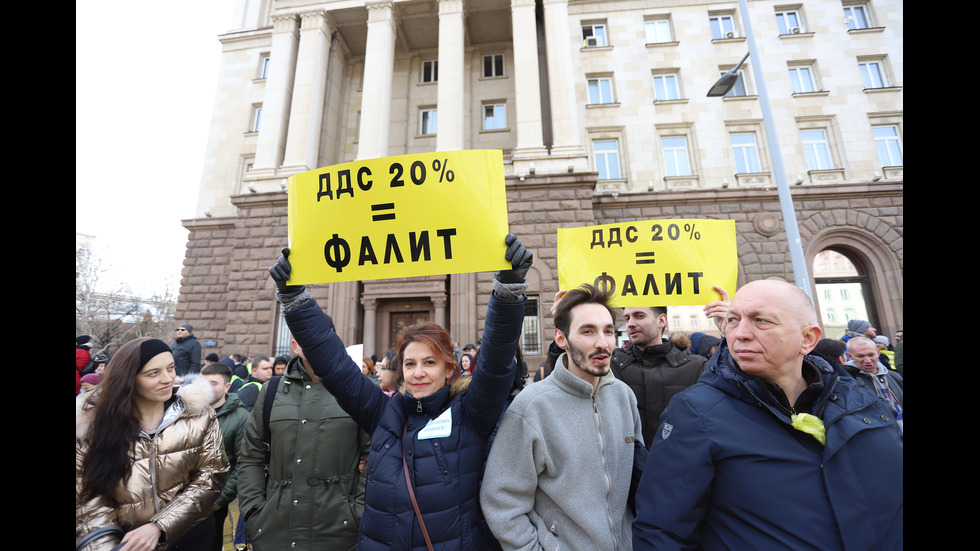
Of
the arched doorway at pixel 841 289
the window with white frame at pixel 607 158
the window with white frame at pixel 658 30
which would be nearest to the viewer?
the arched doorway at pixel 841 289

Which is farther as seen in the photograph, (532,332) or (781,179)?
(532,332)

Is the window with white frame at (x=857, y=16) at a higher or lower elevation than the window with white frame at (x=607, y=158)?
higher

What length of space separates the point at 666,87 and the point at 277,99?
15.0 metres

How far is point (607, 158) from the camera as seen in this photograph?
52.3 ft

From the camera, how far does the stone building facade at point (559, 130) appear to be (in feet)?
44.5

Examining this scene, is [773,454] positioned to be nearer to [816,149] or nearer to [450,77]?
[450,77]

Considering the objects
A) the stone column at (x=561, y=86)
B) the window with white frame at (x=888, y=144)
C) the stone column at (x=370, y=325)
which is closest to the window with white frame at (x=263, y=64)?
the stone column at (x=370, y=325)

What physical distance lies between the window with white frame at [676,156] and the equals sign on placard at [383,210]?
15.1 meters

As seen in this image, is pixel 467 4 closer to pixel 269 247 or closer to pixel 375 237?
pixel 269 247

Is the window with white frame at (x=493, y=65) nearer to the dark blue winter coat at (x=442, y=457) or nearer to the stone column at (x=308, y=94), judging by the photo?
the stone column at (x=308, y=94)

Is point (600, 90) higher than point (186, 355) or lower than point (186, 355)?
higher

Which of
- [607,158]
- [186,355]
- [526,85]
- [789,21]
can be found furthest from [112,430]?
[789,21]

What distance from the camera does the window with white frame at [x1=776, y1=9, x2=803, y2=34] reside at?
16594 mm
